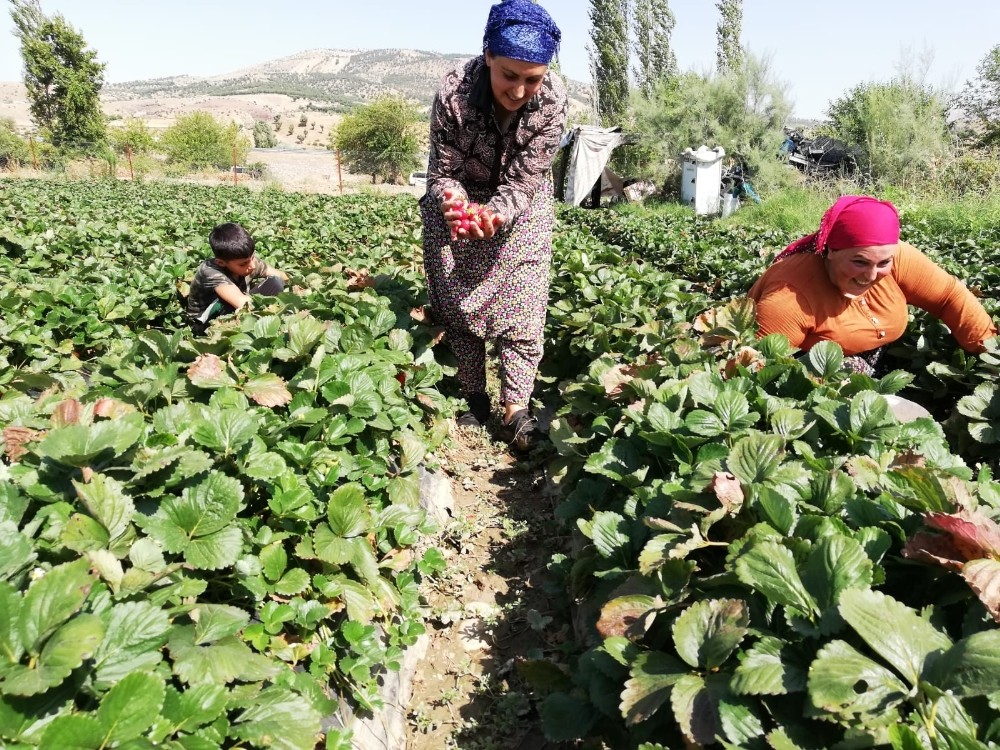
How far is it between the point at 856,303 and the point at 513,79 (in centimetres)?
178

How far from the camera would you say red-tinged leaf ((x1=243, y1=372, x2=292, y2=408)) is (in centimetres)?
224

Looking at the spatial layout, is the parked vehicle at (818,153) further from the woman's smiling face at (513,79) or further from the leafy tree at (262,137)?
the leafy tree at (262,137)

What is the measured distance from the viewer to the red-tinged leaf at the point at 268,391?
2242 millimetres

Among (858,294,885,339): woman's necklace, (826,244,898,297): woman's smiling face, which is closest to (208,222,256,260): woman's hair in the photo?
(826,244,898,297): woman's smiling face

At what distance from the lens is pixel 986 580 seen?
1.06 meters

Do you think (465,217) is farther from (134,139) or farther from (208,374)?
(134,139)

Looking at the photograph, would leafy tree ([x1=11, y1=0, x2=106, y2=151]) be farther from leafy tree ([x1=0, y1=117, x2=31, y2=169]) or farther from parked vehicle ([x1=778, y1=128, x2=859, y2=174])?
parked vehicle ([x1=778, y1=128, x2=859, y2=174])

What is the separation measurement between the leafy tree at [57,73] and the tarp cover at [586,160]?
32.4m

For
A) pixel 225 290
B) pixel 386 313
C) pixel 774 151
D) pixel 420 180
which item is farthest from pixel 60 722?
pixel 420 180

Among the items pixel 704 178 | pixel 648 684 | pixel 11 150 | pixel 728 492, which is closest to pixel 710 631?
pixel 648 684

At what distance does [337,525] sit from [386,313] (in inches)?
60.7

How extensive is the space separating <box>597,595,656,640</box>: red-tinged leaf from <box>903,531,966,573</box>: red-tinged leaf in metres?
0.47

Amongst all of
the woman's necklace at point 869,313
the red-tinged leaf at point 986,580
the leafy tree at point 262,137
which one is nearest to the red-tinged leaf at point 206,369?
the red-tinged leaf at point 986,580

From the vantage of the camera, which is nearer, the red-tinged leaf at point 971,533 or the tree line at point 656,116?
the red-tinged leaf at point 971,533
